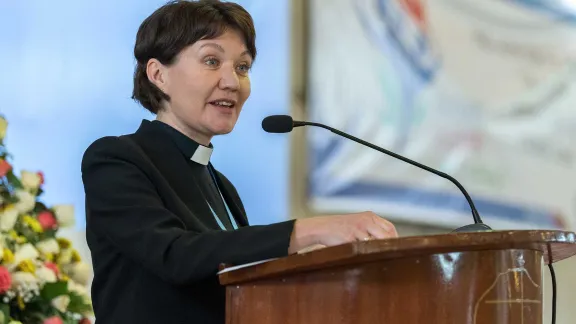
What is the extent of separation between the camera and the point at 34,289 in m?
2.50

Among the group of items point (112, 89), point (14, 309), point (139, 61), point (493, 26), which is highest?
point (493, 26)

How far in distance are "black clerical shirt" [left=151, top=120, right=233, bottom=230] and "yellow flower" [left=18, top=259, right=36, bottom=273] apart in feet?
1.98

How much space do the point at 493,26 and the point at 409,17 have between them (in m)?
0.70

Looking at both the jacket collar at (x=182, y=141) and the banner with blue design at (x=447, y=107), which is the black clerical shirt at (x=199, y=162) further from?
the banner with blue design at (x=447, y=107)

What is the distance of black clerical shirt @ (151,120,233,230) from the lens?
2125mm

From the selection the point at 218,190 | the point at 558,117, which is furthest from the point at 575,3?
the point at 218,190

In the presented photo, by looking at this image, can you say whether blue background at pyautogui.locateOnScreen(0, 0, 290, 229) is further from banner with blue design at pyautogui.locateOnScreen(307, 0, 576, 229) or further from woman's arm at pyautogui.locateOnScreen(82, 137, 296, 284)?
woman's arm at pyautogui.locateOnScreen(82, 137, 296, 284)

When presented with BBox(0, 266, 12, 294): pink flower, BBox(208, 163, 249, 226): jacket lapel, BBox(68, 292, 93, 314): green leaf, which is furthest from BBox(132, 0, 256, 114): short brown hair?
BBox(68, 292, 93, 314): green leaf

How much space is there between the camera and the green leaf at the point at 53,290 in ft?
8.29

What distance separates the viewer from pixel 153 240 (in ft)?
5.51

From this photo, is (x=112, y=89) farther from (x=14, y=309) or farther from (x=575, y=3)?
(x=575, y=3)

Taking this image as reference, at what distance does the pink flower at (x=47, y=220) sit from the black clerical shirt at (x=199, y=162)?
2.26 ft

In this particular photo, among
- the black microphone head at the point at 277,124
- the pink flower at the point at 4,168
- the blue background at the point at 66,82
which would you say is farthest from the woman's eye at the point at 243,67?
the blue background at the point at 66,82

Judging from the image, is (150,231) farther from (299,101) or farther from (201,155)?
(299,101)
